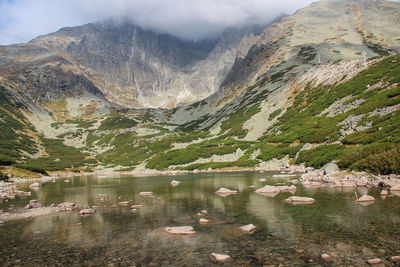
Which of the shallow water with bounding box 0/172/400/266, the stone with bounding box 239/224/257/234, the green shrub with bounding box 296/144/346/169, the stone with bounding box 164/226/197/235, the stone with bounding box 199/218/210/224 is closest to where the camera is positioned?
the shallow water with bounding box 0/172/400/266

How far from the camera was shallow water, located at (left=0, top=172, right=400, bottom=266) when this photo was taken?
1114 centimetres

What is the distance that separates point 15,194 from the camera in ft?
117

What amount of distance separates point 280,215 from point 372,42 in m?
208

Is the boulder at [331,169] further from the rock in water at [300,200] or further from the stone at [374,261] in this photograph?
the stone at [374,261]

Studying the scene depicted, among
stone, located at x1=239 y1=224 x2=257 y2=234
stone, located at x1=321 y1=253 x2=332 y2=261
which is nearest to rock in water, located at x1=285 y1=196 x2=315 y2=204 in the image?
stone, located at x1=239 y1=224 x2=257 y2=234

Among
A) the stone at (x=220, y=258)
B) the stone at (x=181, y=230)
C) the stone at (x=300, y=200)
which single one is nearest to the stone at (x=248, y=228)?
the stone at (x=181, y=230)

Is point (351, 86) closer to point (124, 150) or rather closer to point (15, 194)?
point (15, 194)

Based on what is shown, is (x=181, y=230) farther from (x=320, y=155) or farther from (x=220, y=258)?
(x=320, y=155)

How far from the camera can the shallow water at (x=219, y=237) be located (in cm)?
1114

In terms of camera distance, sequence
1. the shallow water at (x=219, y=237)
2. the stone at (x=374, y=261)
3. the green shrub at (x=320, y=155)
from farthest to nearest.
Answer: the green shrub at (x=320, y=155) < the shallow water at (x=219, y=237) < the stone at (x=374, y=261)

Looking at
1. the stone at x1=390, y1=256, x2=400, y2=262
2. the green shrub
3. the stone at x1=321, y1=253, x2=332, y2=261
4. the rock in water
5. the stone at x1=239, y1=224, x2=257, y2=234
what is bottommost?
the stone at x1=321, y1=253, x2=332, y2=261

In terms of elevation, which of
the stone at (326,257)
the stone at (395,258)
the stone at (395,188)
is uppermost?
the stone at (395,188)

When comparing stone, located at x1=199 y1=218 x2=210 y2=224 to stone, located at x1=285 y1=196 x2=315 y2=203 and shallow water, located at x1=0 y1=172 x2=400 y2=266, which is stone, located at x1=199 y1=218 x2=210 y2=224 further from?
stone, located at x1=285 y1=196 x2=315 y2=203

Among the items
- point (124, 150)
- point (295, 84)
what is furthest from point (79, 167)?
point (295, 84)
